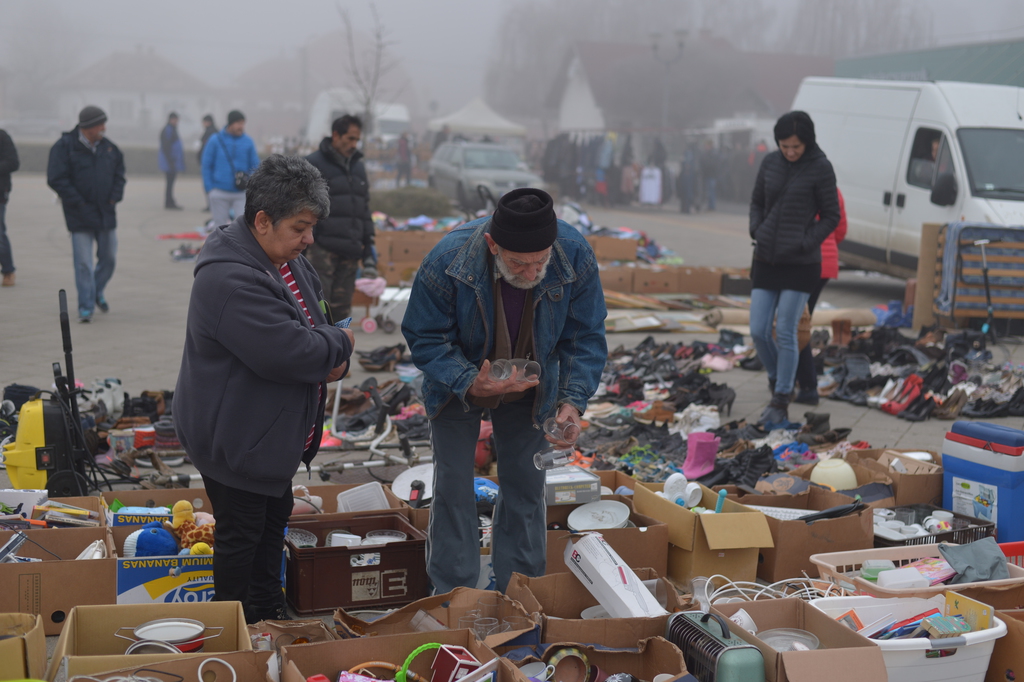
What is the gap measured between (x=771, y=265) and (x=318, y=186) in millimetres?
4398

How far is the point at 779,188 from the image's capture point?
6625 mm

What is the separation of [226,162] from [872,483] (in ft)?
28.7

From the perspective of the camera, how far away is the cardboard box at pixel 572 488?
4.38 m

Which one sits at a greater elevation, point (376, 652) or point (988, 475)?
point (988, 475)

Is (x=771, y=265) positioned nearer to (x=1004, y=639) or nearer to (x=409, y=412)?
(x=409, y=412)

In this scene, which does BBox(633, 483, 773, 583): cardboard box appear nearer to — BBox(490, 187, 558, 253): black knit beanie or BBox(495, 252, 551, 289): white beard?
BBox(495, 252, 551, 289): white beard

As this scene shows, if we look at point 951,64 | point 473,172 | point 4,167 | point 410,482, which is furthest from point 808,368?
point 473,172

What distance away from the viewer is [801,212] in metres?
6.53

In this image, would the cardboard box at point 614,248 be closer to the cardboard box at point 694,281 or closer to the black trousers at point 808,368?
the cardboard box at point 694,281

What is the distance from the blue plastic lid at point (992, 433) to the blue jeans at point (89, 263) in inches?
308

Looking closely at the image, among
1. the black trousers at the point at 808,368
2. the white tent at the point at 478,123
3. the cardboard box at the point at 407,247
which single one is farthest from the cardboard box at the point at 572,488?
the white tent at the point at 478,123

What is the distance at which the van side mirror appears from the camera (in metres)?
10.9

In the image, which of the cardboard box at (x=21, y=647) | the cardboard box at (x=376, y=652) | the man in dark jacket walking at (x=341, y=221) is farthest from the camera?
the man in dark jacket walking at (x=341, y=221)

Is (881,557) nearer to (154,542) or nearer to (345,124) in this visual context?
(154,542)
